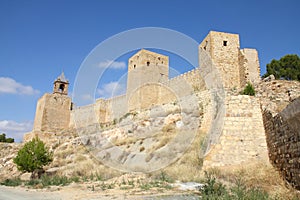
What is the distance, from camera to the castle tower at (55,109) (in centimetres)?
2531

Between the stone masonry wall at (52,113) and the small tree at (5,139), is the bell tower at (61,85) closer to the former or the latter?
the stone masonry wall at (52,113)

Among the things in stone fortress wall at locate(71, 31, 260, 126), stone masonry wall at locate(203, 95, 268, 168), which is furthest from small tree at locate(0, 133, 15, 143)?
stone masonry wall at locate(203, 95, 268, 168)

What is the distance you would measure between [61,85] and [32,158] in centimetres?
1740

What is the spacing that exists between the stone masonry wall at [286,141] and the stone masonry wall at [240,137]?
351 millimetres

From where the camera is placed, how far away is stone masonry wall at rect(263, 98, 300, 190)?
4844 millimetres

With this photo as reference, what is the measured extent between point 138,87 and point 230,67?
8.52 meters

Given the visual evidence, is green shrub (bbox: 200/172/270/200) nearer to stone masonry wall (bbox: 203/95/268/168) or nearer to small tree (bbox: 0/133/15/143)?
stone masonry wall (bbox: 203/95/268/168)

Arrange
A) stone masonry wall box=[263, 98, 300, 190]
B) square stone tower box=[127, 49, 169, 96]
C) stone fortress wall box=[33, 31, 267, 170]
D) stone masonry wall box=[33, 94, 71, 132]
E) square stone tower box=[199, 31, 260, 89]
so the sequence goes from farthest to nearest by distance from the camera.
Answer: stone masonry wall box=[33, 94, 71, 132] → square stone tower box=[127, 49, 169, 96] → square stone tower box=[199, 31, 260, 89] → stone fortress wall box=[33, 31, 267, 170] → stone masonry wall box=[263, 98, 300, 190]

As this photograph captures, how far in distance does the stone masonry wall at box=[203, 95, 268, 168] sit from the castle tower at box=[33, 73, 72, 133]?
21659 mm

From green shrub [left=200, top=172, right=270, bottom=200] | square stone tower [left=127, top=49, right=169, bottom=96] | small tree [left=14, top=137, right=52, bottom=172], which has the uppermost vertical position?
square stone tower [left=127, top=49, right=169, bottom=96]

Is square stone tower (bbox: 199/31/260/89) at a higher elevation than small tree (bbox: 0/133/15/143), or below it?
higher

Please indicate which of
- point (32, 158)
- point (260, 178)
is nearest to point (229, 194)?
point (260, 178)

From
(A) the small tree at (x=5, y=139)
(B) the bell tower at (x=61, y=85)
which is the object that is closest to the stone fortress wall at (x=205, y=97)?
(B) the bell tower at (x=61, y=85)

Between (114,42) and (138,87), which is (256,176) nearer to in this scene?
(114,42)
